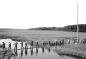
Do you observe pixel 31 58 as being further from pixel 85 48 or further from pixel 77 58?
pixel 85 48

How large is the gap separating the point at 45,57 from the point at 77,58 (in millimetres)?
5372

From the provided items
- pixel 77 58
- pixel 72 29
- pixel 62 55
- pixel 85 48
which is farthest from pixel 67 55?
pixel 72 29

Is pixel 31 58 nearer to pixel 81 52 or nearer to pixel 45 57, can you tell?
pixel 45 57

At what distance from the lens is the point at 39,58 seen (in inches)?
846

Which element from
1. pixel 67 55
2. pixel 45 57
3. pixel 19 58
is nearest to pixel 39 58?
pixel 45 57

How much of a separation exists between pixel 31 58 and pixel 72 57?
6.98 metres

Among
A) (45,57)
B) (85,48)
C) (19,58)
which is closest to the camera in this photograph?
(19,58)

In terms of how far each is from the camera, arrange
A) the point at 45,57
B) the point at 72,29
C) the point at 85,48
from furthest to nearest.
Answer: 1. the point at 72,29
2. the point at 85,48
3. the point at 45,57

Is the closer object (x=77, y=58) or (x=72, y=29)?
(x=77, y=58)

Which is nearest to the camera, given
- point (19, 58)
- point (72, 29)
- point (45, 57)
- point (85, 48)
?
point (19, 58)

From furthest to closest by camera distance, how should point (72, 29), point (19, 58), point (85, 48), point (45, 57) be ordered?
point (72, 29)
point (85, 48)
point (45, 57)
point (19, 58)

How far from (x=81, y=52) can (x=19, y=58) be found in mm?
10634

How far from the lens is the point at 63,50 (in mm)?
25359

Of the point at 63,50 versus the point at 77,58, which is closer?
the point at 77,58
